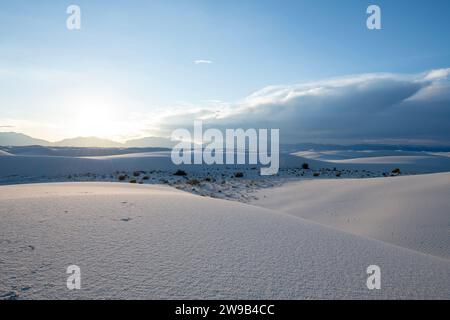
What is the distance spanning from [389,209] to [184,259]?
6691 mm

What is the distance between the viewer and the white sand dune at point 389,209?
5.00 m

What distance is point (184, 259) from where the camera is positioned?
7.50 ft

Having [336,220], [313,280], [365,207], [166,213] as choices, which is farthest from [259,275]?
[365,207]

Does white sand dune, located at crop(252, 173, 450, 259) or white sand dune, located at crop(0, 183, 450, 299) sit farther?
white sand dune, located at crop(252, 173, 450, 259)

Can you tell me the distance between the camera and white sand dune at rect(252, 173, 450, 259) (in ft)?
16.4

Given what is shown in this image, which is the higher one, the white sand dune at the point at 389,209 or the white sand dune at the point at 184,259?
the white sand dune at the point at 184,259

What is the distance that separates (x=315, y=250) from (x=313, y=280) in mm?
720

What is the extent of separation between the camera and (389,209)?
23.2 ft

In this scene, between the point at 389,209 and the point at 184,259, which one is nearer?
the point at 184,259

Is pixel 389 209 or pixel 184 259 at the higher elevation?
pixel 184 259

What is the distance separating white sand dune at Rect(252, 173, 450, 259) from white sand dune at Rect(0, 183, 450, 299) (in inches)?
91.4

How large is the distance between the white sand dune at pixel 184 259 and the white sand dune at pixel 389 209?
232cm

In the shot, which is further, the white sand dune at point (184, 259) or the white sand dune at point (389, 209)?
the white sand dune at point (389, 209)

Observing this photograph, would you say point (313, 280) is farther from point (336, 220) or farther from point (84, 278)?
point (336, 220)
